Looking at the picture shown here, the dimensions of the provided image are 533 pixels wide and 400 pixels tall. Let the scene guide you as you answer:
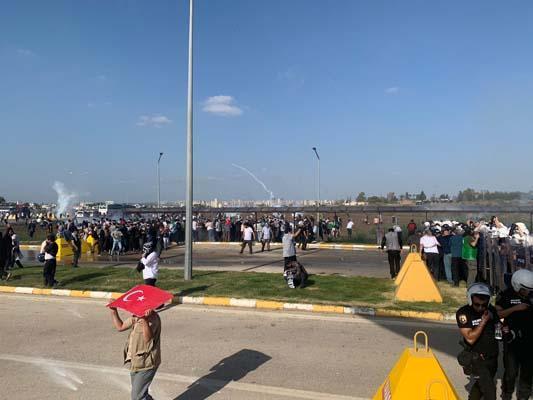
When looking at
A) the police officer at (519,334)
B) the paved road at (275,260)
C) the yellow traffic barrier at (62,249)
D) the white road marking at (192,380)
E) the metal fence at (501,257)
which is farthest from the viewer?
the yellow traffic barrier at (62,249)

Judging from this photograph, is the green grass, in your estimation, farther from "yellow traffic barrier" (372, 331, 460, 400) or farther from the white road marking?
"yellow traffic barrier" (372, 331, 460, 400)

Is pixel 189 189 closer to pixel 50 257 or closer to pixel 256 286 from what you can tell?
pixel 256 286

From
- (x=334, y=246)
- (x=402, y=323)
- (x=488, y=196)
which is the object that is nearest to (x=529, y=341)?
(x=402, y=323)

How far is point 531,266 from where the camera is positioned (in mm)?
9289

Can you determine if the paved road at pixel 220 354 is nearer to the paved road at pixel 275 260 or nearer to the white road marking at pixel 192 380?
the white road marking at pixel 192 380

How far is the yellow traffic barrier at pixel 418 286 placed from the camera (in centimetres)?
1042

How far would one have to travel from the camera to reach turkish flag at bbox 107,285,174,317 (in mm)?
4118

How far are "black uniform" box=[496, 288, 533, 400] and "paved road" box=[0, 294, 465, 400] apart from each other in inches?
A: 31.0

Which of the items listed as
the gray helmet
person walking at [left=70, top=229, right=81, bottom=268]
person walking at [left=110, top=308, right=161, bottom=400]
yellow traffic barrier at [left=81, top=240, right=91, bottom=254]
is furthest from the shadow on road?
yellow traffic barrier at [left=81, top=240, right=91, bottom=254]

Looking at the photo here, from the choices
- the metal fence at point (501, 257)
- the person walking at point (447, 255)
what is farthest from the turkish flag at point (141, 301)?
the person walking at point (447, 255)

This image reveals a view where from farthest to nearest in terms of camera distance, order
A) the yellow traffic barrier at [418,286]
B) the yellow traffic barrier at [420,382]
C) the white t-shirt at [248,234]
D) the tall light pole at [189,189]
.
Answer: the white t-shirt at [248,234] < the tall light pole at [189,189] < the yellow traffic barrier at [418,286] < the yellow traffic barrier at [420,382]

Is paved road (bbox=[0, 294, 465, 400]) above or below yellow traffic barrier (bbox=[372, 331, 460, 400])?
below

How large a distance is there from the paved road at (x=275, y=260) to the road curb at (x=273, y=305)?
527 centimetres

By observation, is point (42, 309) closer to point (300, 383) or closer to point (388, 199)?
point (300, 383)
